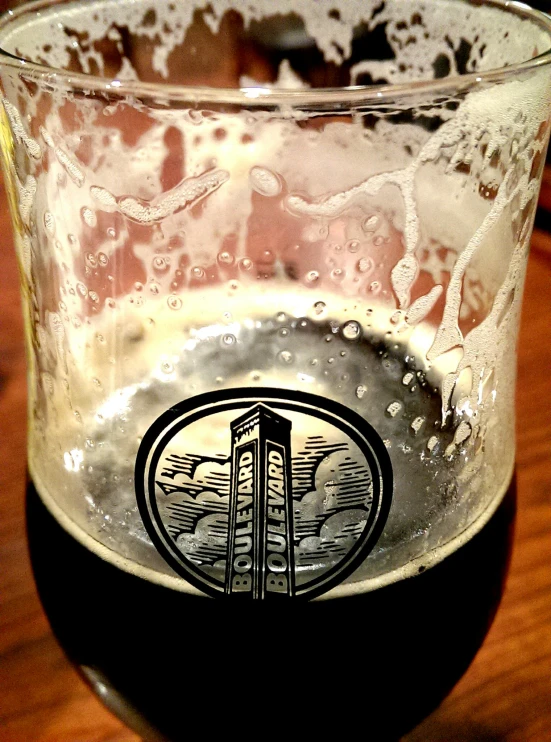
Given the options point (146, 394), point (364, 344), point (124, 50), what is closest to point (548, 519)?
point (364, 344)

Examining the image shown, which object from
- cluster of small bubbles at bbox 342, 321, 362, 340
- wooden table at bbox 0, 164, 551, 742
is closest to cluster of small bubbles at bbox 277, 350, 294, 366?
cluster of small bubbles at bbox 342, 321, 362, 340

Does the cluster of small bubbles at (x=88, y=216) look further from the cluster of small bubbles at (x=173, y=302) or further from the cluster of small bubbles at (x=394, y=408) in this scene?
the cluster of small bubbles at (x=394, y=408)

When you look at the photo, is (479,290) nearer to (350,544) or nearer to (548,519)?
(350,544)

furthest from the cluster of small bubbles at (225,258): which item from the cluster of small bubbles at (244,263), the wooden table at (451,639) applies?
the wooden table at (451,639)

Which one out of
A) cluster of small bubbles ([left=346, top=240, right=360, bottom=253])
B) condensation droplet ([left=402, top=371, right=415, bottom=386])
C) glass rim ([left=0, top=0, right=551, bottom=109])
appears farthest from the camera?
condensation droplet ([left=402, top=371, right=415, bottom=386])

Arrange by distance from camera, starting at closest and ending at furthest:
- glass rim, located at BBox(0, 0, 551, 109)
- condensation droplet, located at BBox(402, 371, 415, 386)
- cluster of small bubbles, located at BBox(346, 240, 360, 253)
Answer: glass rim, located at BBox(0, 0, 551, 109) < cluster of small bubbles, located at BBox(346, 240, 360, 253) < condensation droplet, located at BBox(402, 371, 415, 386)

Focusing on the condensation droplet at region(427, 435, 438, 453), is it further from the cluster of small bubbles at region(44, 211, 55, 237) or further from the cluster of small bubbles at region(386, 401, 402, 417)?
the cluster of small bubbles at region(44, 211, 55, 237)

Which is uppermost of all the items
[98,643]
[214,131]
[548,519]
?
[214,131]

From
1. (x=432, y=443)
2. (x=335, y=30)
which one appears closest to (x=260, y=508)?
(x=432, y=443)
